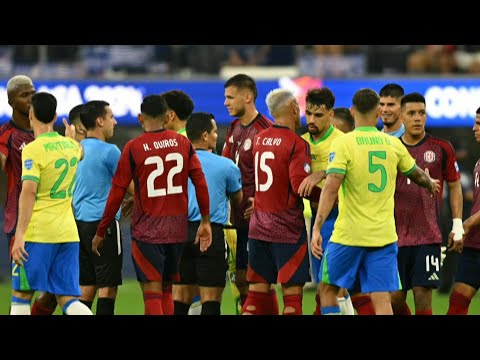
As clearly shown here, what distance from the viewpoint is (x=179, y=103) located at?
11289 millimetres

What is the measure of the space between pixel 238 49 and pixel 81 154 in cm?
1324

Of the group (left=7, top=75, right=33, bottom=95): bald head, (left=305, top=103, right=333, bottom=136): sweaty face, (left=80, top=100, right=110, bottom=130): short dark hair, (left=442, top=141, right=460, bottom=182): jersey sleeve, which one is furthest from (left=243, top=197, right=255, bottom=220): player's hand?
(left=7, top=75, right=33, bottom=95): bald head

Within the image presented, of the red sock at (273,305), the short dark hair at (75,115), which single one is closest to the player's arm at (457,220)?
the red sock at (273,305)

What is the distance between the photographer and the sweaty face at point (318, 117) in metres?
10.8

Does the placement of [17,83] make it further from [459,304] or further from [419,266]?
[459,304]

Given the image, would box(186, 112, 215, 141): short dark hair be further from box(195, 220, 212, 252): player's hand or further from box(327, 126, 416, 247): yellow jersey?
box(327, 126, 416, 247): yellow jersey

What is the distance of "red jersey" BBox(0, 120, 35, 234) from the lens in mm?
10430

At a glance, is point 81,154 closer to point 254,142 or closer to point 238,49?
point 254,142

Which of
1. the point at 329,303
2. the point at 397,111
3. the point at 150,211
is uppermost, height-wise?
the point at 397,111

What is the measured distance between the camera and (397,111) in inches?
434

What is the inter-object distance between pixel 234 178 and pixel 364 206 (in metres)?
1.75

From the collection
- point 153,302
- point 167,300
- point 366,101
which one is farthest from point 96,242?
point 366,101

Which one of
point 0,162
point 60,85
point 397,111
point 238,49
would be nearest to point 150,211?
point 0,162

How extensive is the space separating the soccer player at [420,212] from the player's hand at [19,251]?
3.37 m
